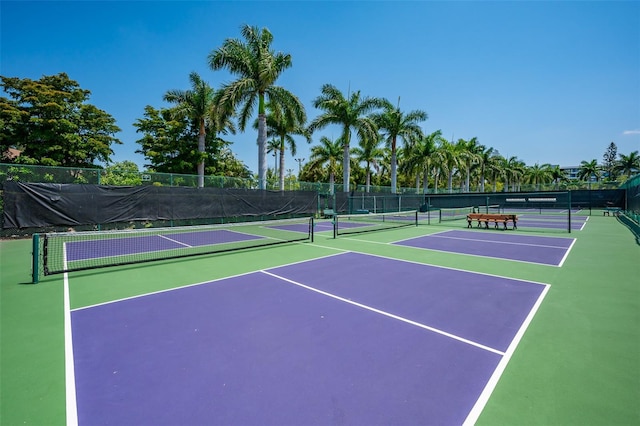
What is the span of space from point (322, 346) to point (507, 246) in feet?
34.6

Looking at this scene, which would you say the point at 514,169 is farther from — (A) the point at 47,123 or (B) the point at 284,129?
(A) the point at 47,123

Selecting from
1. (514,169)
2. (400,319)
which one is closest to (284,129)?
(400,319)

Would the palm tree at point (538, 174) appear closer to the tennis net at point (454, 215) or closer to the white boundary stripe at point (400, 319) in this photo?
the tennis net at point (454, 215)

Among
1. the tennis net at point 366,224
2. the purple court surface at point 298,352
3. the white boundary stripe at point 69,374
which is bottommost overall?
the white boundary stripe at point 69,374

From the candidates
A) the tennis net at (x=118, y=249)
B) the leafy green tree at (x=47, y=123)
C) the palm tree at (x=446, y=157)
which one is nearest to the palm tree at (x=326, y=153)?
the palm tree at (x=446, y=157)

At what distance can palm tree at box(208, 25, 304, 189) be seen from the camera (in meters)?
20.4

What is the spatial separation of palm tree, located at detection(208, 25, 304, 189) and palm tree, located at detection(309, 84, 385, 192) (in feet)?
→ 19.7

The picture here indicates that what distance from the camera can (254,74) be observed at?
70.1 ft

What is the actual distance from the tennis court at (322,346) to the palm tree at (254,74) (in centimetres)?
1541

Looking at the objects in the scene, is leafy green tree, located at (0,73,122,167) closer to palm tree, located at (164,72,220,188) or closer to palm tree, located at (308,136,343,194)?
palm tree, located at (164,72,220,188)

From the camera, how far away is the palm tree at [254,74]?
66.9ft

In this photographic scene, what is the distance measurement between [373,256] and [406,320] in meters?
5.06

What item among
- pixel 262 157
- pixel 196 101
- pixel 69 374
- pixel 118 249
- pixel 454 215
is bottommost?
pixel 69 374

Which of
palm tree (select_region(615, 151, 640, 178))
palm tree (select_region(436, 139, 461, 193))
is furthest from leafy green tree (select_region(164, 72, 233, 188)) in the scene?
palm tree (select_region(615, 151, 640, 178))
